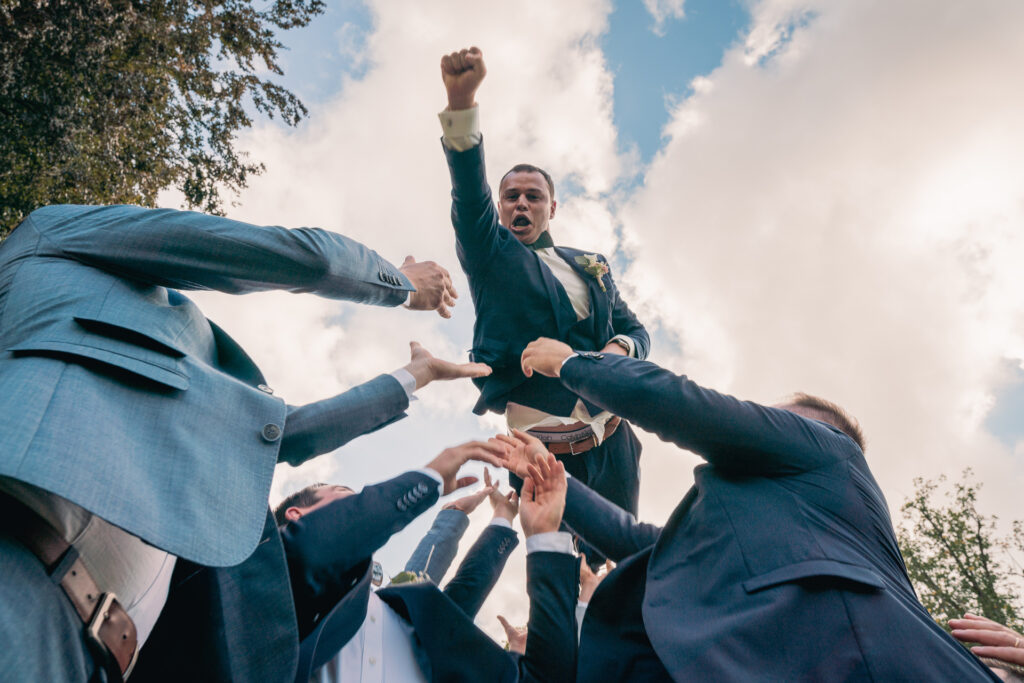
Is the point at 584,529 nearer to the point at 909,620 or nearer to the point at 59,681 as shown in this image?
the point at 909,620

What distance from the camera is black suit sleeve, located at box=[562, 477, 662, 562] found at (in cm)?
317

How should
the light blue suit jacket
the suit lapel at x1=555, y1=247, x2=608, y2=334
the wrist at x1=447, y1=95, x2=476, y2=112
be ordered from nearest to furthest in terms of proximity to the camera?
the light blue suit jacket → the wrist at x1=447, y1=95, x2=476, y2=112 → the suit lapel at x1=555, y1=247, x2=608, y2=334

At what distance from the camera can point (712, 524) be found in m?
2.29

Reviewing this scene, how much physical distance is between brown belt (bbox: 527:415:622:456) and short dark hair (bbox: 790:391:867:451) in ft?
4.36

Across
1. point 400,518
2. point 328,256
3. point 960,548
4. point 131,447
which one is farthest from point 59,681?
point 960,548

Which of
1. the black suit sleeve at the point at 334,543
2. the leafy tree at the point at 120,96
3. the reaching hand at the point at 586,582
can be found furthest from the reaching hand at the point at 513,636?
the leafy tree at the point at 120,96

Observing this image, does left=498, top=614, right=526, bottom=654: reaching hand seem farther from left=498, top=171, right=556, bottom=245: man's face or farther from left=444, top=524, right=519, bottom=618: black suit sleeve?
left=498, top=171, right=556, bottom=245: man's face

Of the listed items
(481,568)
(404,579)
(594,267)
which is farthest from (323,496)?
(594,267)

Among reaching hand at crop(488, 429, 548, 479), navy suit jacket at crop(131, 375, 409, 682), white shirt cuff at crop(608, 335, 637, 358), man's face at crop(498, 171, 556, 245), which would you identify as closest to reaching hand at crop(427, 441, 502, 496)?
reaching hand at crop(488, 429, 548, 479)

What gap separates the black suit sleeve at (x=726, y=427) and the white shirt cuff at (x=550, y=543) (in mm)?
734

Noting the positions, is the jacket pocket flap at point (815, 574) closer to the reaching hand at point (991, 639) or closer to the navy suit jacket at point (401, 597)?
the reaching hand at point (991, 639)

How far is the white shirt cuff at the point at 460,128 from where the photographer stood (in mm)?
3398

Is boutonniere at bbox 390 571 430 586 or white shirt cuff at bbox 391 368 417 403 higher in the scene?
white shirt cuff at bbox 391 368 417 403

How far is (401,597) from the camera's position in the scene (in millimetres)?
3246
